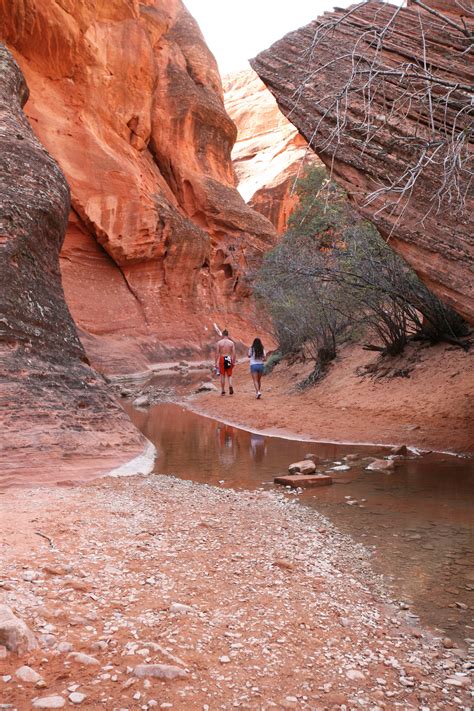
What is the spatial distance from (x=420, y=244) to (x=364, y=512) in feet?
10.4

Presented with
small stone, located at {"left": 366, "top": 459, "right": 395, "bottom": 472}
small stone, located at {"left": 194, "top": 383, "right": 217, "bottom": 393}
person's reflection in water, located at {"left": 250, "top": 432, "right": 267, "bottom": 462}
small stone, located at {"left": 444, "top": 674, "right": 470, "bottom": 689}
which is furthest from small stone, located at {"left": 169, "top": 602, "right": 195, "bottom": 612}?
small stone, located at {"left": 194, "top": 383, "right": 217, "bottom": 393}

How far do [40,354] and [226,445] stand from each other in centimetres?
348

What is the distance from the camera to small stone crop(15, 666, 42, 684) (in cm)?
236

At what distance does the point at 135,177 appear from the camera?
29.6 metres

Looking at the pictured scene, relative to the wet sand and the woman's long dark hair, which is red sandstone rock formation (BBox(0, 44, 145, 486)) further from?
the woman's long dark hair

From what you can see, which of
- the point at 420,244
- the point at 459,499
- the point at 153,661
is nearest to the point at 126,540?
the point at 153,661

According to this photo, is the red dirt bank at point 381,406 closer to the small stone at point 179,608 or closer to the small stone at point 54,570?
the small stone at point 179,608

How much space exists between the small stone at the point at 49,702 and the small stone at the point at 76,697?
3 cm

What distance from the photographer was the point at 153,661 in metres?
2.62

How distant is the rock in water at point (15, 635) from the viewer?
2.49 m

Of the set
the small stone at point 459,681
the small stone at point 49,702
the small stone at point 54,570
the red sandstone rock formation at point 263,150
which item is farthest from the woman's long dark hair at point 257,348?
the red sandstone rock formation at point 263,150

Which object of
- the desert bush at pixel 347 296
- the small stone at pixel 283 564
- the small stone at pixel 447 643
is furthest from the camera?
the desert bush at pixel 347 296

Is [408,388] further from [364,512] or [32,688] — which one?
[32,688]

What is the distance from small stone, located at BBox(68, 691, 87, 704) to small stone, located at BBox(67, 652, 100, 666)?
8.1 inches
